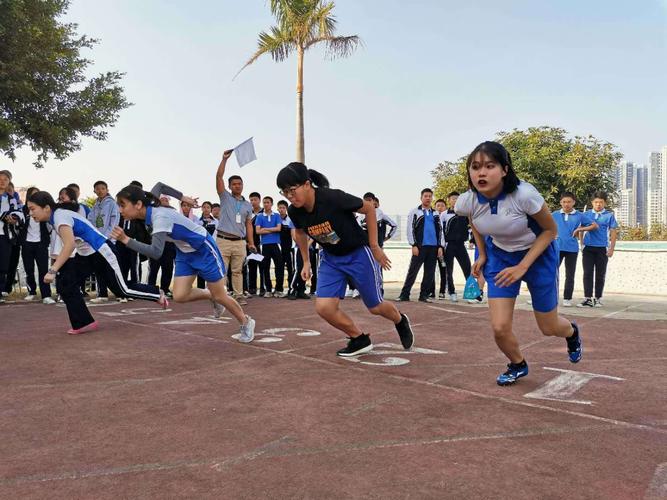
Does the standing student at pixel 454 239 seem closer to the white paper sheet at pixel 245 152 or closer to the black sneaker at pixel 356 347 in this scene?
the white paper sheet at pixel 245 152

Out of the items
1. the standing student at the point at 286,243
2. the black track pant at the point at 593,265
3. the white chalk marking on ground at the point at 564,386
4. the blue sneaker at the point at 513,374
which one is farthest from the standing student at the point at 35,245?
the black track pant at the point at 593,265

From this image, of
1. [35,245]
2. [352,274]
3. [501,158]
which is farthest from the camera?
[35,245]

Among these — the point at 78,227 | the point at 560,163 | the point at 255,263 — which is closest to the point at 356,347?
the point at 78,227

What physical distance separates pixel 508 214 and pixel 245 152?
4827 mm

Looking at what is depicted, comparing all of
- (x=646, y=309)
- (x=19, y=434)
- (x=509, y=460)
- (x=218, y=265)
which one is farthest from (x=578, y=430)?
(x=646, y=309)

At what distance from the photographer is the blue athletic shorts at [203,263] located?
6.12 m

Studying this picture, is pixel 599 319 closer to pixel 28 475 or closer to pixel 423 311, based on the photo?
pixel 423 311

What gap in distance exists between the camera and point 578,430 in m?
3.24

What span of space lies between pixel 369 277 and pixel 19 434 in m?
2.96

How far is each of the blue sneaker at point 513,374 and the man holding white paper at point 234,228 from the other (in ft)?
19.4

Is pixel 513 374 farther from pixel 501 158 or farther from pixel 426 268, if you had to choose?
pixel 426 268

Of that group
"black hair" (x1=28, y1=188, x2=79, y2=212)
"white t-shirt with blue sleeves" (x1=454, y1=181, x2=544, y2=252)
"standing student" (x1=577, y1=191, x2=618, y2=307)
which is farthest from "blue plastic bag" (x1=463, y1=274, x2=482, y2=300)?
"black hair" (x1=28, y1=188, x2=79, y2=212)

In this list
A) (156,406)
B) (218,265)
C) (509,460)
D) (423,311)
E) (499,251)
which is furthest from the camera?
(423,311)

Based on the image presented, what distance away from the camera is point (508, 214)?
391 centimetres
